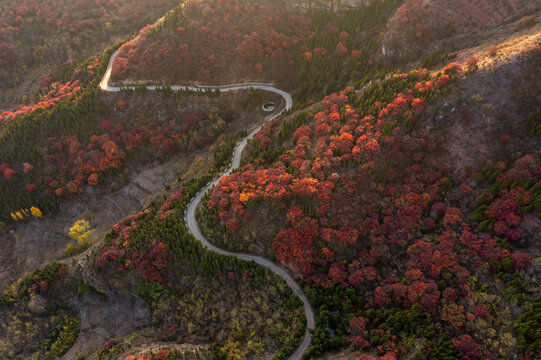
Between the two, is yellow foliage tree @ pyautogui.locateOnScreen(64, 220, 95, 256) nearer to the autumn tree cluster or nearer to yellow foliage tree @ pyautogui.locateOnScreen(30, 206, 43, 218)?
yellow foliage tree @ pyautogui.locateOnScreen(30, 206, 43, 218)

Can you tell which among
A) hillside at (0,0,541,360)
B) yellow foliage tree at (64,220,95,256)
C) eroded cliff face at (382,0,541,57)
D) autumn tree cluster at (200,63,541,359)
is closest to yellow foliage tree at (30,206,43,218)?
hillside at (0,0,541,360)

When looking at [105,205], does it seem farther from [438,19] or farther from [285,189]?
[438,19]

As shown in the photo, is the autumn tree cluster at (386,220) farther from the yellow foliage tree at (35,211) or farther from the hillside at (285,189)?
the yellow foliage tree at (35,211)

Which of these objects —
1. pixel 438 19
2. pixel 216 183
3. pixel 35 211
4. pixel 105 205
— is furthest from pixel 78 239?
pixel 438 19

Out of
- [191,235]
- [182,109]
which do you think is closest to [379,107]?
[191,235]

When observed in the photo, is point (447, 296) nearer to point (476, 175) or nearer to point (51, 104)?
point (476, 175)

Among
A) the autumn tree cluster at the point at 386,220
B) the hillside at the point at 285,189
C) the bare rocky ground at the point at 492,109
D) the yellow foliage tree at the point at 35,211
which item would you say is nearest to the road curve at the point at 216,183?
the hillside at the point at 285,189

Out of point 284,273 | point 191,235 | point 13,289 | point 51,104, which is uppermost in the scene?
point 51,104

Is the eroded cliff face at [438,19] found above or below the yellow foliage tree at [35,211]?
above
